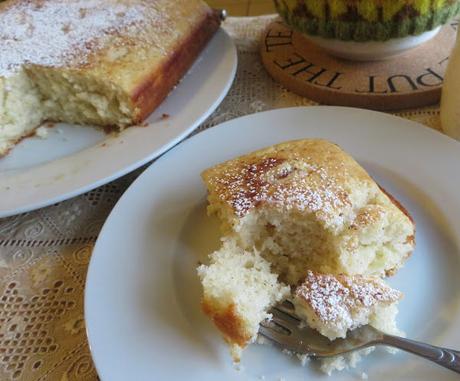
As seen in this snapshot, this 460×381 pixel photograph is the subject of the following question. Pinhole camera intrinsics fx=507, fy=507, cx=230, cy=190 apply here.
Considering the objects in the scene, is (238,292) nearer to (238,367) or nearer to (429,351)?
(238,367)

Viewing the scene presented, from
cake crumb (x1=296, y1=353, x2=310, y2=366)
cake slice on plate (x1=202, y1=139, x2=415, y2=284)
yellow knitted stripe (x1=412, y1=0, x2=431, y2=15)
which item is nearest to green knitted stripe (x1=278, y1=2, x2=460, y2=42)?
yellow knitted stripe (x1=412, y1=0, x2=431, y2=15)

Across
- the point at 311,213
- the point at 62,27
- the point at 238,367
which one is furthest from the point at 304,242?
the point at 62,27

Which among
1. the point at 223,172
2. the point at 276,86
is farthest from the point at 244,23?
the point at 223,172

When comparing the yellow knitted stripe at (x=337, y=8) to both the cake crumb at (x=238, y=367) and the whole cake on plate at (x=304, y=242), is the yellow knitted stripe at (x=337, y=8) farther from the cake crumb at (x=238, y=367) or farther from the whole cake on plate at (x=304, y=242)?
the cake crumb at (x=238, y=367)

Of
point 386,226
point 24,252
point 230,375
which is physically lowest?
point 24,252

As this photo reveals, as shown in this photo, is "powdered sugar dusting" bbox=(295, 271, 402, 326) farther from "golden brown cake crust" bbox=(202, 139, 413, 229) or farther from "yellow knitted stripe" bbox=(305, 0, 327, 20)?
"yellow knitted stripe" bbox=(305, 0, 327, 20)

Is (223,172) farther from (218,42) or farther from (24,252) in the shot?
(218,42)
